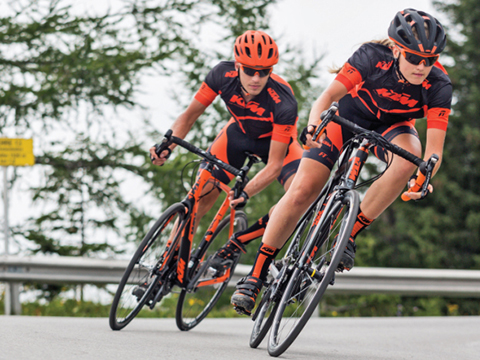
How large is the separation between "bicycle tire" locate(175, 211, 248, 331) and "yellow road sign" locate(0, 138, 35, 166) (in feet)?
11.2

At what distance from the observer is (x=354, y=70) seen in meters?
4.24

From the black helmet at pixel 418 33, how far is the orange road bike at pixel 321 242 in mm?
609

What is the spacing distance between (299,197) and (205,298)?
2415mm

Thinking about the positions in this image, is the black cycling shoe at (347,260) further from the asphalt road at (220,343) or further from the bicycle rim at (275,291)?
the asphalt road at (220,343)

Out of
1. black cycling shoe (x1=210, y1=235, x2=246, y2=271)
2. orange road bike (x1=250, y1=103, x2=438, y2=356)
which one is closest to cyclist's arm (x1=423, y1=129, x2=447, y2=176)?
orange road bike (x1=250, y1=103, x2=438, y2=356)

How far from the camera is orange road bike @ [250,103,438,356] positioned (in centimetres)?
372

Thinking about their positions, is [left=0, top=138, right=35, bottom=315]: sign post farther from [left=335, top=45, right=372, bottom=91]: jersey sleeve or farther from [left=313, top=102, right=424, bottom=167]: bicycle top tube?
[left=313, top=102, right=424, bottom=167]: bicycle top tube

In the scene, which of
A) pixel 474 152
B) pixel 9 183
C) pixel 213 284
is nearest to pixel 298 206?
pixel 213 284

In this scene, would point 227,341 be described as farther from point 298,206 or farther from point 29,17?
point 29,17

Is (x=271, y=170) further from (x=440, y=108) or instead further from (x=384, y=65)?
(x=440, y=108)

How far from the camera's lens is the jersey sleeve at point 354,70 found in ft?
13.9

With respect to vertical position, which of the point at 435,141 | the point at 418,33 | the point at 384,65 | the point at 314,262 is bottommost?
the point at 314,262

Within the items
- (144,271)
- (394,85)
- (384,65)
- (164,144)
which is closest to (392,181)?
(394,85)

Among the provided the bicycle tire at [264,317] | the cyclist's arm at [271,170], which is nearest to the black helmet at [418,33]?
the cyclist's arm at [271,170]
